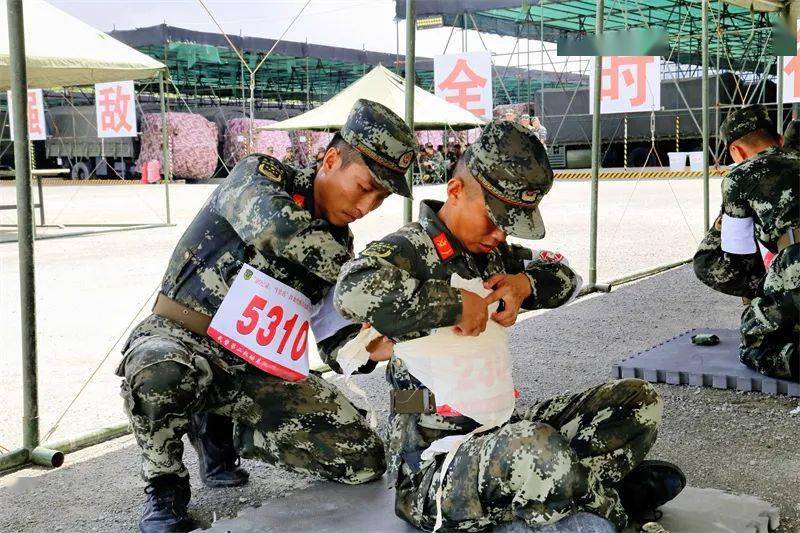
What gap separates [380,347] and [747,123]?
8.25 feet

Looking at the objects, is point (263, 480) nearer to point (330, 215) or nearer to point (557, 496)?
point (330, 215)

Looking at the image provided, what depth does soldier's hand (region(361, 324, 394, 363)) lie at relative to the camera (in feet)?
7.38

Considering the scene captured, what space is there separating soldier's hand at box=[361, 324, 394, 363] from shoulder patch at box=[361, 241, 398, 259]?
289 mm

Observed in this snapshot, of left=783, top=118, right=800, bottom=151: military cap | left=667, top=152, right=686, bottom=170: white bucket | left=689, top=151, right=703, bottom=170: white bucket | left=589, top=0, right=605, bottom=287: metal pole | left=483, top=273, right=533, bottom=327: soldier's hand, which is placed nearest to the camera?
left=483, top=273, right=533, bottom=327: soldier's hand

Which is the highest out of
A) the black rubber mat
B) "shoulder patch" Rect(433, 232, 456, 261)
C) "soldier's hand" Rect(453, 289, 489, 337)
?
"shoulder patch" Rect(433, 232, 456, 261)

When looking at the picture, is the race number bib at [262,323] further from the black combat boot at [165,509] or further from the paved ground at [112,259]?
the paved ground at [112,259]

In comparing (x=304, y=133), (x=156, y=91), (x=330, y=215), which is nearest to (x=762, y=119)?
(x=330, y=215)

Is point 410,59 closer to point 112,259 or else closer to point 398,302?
point 398,302

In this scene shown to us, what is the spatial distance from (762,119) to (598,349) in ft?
5.13

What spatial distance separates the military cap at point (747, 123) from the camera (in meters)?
3.96

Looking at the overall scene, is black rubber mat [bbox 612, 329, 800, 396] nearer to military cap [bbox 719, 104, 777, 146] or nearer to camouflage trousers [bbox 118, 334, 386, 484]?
military cap [bbox 719, 104, 777, 146]

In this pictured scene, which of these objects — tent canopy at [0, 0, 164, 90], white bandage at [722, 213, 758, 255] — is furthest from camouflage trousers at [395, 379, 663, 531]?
tent canopy at [0, 0, 164, 90]

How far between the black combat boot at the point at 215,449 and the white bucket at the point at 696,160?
18.4m

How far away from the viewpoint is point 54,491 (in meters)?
2.92
